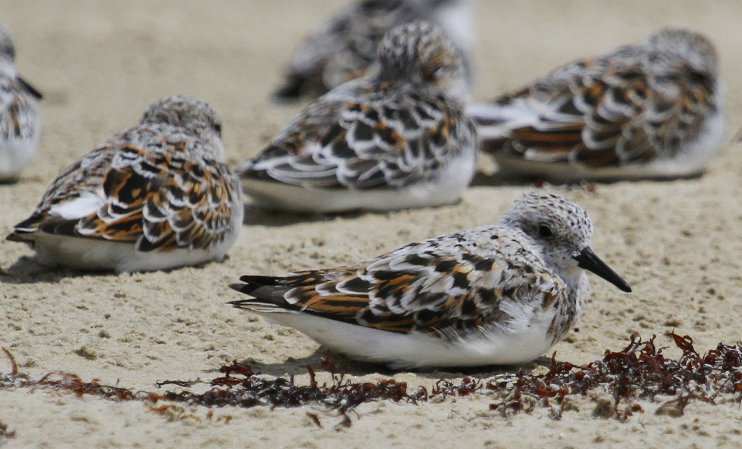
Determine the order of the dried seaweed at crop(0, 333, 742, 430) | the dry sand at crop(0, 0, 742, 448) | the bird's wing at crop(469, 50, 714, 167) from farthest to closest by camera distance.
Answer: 1. the bird's wing at crop(469, 50, 714, 167)
2. the dried seaweed at crop(0, 333, 742, 430)
3. the dry sand at crop(0, 0, 742, 448)

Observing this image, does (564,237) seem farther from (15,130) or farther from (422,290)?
(15,130)

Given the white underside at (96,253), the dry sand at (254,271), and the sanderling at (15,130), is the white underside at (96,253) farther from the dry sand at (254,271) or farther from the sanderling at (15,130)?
the sanderling at (15,130)

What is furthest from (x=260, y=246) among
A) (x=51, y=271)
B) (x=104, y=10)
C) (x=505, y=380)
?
(x=104, y=10)

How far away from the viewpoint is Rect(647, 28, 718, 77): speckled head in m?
10.6

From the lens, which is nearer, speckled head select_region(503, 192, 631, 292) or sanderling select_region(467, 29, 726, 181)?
speckled head select_region(503, 192, 631, 292)

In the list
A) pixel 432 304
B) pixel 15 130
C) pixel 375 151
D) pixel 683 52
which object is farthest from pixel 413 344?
pixel 683 52

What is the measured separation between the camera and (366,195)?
879 cm

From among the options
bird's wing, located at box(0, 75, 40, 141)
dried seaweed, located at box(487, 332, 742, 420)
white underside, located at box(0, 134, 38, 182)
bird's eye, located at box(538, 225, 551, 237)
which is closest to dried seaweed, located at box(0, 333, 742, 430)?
dried seaweed, located at box(487, 332, 742, 420)

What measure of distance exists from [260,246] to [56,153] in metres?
2.72

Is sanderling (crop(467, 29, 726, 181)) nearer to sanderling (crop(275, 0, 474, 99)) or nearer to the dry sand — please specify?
the dry sand

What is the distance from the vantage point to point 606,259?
7945 mm

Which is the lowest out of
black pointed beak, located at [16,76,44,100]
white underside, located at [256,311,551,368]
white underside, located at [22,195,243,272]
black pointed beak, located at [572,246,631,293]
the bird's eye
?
white underside, located at [256,311,551,368]

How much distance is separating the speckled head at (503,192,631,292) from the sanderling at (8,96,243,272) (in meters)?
2.04

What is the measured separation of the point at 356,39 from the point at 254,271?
6764 mm
